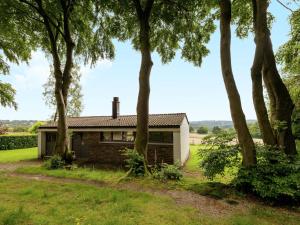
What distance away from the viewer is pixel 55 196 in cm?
659

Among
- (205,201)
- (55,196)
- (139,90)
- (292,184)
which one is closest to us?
(292,184)

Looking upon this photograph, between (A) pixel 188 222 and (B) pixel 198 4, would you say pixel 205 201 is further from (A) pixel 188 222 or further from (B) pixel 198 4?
(B) pixel 198 4

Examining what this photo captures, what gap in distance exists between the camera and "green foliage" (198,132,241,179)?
7027 millimetres

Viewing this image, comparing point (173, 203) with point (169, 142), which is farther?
point (169, 142)

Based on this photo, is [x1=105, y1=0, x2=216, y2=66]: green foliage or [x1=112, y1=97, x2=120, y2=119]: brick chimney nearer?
[x1=105, y1=0, x2=216, y2=66]: green foliage

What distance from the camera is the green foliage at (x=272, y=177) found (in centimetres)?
571

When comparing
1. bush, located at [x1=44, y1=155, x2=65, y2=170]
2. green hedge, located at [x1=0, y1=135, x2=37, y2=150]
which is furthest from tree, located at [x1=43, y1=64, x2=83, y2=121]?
bush, located at [x1=44, y1=155, x2=65, y2=170]

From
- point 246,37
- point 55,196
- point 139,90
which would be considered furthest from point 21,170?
point 246,37

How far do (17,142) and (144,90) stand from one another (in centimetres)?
2349

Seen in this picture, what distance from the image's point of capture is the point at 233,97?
7.48 meters

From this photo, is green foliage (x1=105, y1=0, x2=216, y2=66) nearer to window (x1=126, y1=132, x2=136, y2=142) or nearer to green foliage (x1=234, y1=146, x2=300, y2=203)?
window (x1=126, y1=132, x2=136, y2=142)

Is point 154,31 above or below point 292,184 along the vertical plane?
above

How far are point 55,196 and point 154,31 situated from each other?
32.7ft

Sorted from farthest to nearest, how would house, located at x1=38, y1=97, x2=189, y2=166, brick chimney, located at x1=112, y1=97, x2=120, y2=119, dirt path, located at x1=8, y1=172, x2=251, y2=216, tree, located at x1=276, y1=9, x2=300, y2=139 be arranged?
brick chimney, located at x1=112, y1=97, x2=120, y2=119
house, located at x1=38, y1=97, x2=189, y2=166
tree, located at x1=276, y1=9, x2=300, y2=139
dirt path, located at x1=8, y1=172, x2=251, y2=216
